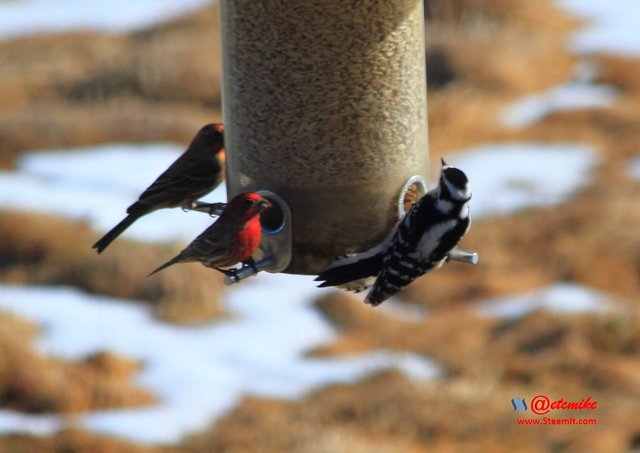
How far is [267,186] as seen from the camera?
464 centimetres

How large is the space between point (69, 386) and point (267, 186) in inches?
287

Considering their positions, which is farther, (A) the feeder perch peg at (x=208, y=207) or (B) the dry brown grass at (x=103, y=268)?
(B) the dry brown grass at (x=103, y=268)

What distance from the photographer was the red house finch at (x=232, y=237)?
171 inches

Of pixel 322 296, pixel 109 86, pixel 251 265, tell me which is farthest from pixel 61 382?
pixel 109 86

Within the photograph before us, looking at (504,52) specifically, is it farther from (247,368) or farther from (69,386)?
(69,386)

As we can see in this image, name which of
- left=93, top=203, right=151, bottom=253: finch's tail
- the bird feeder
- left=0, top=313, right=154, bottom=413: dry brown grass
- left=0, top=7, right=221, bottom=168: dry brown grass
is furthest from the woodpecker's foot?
left=0, top=7, right=221, bottom=168: dry brown grass

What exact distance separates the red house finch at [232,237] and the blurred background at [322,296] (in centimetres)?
580

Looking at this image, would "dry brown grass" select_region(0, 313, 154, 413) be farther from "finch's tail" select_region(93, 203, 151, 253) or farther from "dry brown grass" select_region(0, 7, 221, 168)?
"finch's tail" select_region(93, 203, 151, 253)

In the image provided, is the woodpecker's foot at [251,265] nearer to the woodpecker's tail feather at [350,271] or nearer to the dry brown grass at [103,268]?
the woodpecker's tail feather at [350,271]

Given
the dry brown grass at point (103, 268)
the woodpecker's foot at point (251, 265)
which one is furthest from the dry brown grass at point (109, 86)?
the woodpecker's foot at point (251, 265)

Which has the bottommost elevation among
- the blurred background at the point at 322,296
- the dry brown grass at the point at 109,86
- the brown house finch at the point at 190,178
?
the blurred background at the point at 322,296

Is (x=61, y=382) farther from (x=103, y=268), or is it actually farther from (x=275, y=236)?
(x=275, y=236)

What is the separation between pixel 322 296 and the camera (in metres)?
13.9

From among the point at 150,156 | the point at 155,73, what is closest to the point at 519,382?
the point at 150,156
